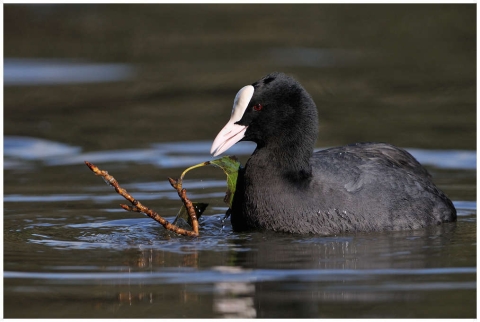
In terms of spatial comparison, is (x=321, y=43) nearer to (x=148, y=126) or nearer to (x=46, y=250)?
(x=148, y=126)

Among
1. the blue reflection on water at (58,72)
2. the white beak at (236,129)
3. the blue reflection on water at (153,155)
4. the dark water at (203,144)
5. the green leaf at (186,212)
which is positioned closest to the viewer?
the dark water at (203,144)

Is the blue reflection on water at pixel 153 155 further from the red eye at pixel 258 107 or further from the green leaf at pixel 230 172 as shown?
the red eye at pixel 258 107

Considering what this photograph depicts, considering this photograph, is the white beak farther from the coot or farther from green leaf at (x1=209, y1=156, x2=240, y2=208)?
green leaf at (x1=209, y1=156, x2=240, y2=208)

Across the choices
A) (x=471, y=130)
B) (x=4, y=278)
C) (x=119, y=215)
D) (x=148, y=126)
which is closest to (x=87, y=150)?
(x=148, y=126)

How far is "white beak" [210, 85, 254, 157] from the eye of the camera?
6629 millimetres

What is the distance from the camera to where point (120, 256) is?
6137mm

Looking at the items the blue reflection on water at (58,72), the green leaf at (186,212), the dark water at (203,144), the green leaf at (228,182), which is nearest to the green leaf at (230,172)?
the green leaf at (228,182)

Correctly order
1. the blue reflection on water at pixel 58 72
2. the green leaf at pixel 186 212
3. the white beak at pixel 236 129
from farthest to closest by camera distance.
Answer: the blue reflection on water at pixel 58 72, the green leaf at pixel 186 212, the white beak at pixel 236 129

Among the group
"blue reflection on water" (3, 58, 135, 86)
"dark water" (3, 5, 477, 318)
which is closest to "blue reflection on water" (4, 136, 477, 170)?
"dark water" (3, 5, 477, 318)

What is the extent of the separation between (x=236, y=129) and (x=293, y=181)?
19.7 inches

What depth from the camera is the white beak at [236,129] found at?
6.63 meters

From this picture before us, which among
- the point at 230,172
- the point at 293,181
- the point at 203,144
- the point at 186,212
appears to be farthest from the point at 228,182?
the point at 203,144

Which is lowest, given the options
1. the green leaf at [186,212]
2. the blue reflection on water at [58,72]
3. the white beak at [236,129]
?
the green leaf at [186,212]

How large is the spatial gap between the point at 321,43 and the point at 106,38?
3.37 metres
